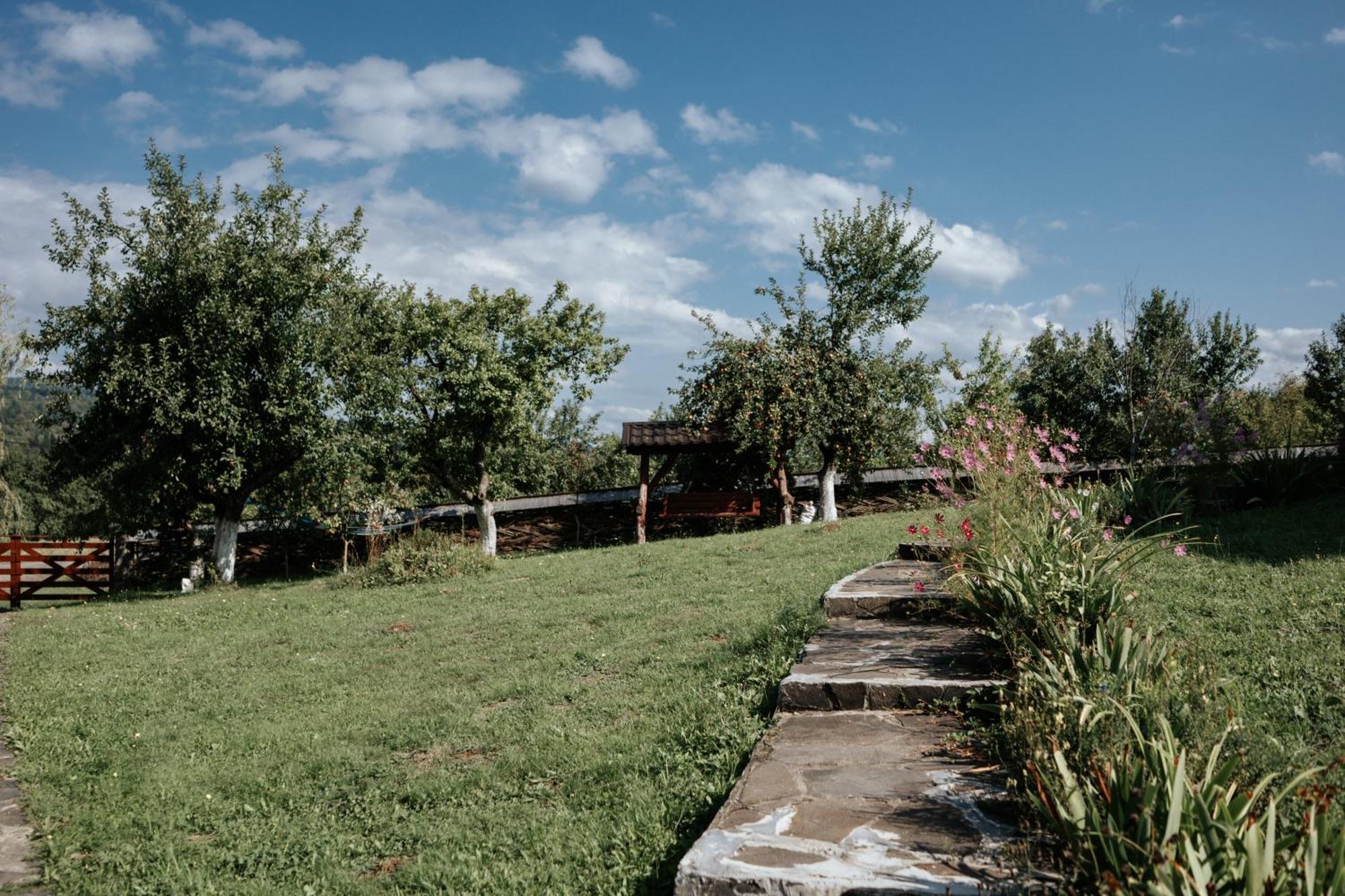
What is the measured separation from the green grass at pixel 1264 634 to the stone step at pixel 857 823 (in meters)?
0.91

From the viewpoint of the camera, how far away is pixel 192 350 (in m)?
14.5

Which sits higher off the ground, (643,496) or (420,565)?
(643,496)

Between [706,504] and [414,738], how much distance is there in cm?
1355

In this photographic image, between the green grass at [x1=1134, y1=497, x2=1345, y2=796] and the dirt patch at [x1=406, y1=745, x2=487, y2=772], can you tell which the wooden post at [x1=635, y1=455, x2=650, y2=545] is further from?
the dirt patch at [x1=406, y1=745, x2=487, y2=772]

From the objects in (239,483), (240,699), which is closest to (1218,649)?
(240,699)

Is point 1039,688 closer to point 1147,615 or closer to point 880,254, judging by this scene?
point 1147,615

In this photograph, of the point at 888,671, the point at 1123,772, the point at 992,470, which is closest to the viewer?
the point at 1123,772

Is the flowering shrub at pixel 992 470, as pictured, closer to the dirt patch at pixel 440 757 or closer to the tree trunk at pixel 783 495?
the dirt patch at pixel 440 757

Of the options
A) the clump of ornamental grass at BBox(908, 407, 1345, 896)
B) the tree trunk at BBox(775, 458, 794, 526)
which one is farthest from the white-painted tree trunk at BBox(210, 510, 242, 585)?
the clump of ornamental grass at BBox(908, 407, 1345, 896)

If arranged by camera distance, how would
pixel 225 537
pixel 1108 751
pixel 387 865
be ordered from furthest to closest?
1. pixel 225 537
2. pixel 387 865
3. pixel 1108 751

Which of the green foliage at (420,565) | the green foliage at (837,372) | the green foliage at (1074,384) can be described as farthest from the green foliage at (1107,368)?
the green foliage at (420,565)

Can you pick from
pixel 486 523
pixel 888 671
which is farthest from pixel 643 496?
pixel 888 671

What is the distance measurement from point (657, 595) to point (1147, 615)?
489 cm

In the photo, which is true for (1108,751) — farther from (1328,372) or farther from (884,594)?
(1328,372)
